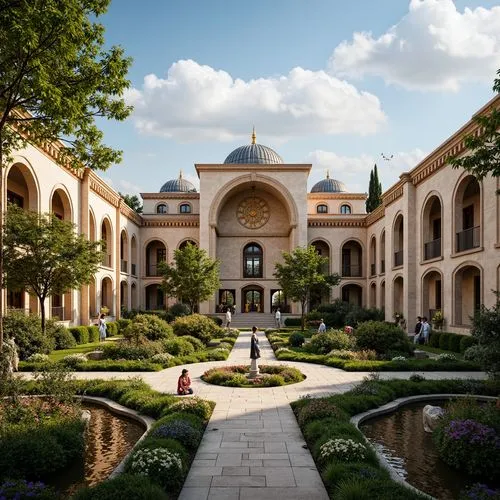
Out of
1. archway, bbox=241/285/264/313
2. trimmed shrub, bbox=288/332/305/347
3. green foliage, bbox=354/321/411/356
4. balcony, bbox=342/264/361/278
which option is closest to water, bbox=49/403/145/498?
green foliage, bbox=354/321/411/356

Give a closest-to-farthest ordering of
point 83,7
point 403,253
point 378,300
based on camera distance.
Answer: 1. point 83,7
2. point 403,253
3. point 378,300

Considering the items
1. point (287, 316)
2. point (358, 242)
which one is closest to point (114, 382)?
point (287, 316)

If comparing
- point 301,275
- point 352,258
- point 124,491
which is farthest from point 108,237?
point 124,491

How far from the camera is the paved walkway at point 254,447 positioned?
19.9ft

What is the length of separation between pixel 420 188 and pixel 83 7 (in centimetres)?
2102

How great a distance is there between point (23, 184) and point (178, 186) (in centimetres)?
2915

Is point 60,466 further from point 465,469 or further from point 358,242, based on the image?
point 358,242

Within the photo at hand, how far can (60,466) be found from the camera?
7055 millimetres

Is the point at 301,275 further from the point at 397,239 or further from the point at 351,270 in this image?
the point at 351,270

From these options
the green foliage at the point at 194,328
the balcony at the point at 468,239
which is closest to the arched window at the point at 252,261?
the green foliage at the point at 194,328

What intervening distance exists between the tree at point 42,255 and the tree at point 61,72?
692 centimetres

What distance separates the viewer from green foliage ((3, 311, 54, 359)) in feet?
56.3

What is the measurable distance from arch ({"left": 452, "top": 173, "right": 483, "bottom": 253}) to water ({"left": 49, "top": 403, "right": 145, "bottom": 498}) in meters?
16.3

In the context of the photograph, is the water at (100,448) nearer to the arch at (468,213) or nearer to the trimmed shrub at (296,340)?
the trimmed shrub at (296,340)
